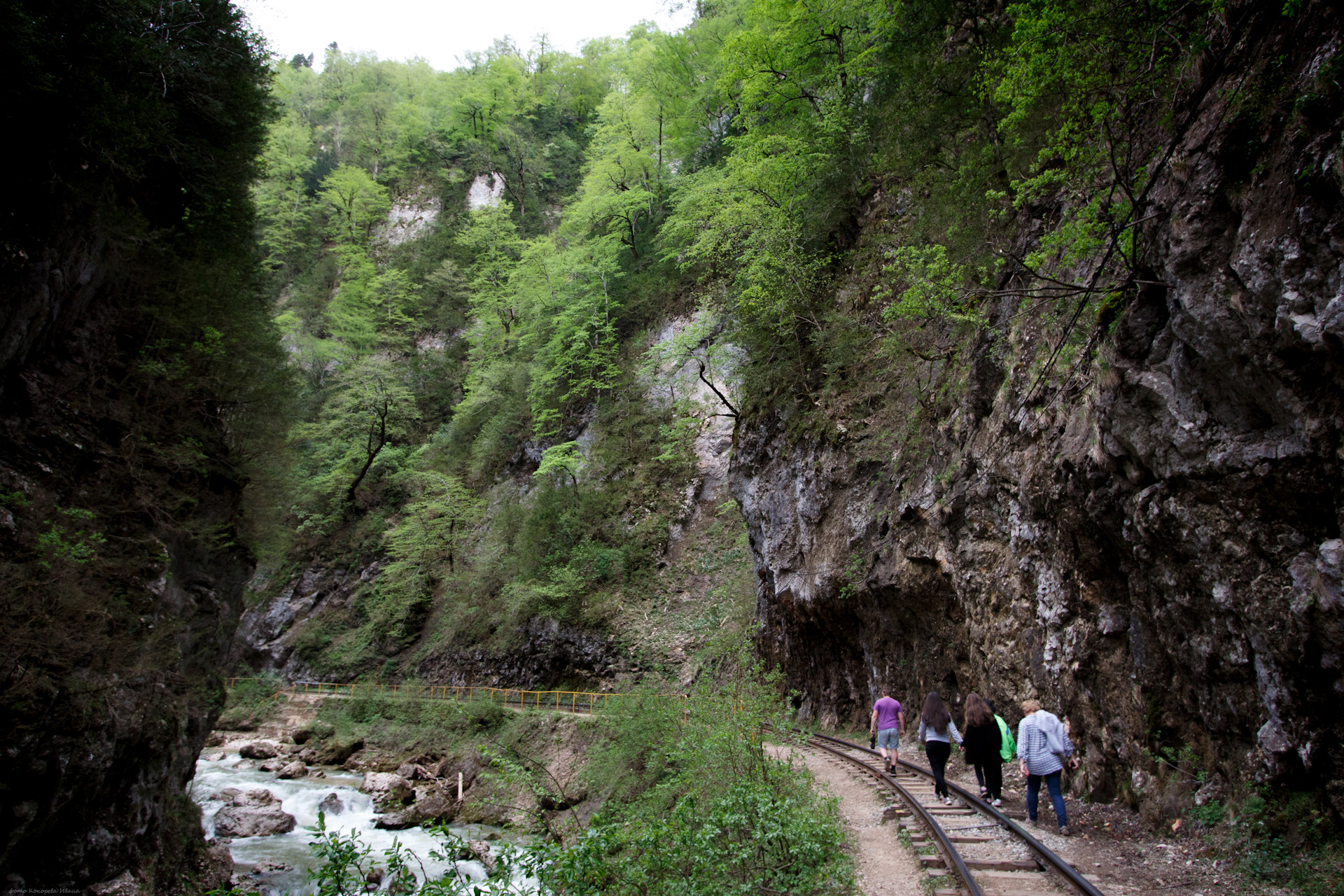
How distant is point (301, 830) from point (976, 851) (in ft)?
50.0

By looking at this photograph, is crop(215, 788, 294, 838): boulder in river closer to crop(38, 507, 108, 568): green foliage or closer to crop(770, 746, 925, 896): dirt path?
crop(38, 507, 108, 568): green foliage

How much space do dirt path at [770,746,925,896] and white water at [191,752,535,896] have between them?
493cm

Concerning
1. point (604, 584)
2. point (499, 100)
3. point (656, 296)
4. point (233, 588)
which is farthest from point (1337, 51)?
point (499, 100)

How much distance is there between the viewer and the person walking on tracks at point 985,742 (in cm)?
655

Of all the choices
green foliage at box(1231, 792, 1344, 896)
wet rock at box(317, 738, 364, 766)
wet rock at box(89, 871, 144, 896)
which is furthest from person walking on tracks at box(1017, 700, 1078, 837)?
wet rock at box(317, 738, 364, 766)

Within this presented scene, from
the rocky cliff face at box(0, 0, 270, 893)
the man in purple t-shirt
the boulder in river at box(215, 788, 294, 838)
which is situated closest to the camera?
the rocky cliff face at box(0, 0, 270, 893)

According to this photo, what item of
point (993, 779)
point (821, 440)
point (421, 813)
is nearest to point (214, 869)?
point (421, 813)

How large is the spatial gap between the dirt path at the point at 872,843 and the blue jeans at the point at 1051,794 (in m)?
1.25

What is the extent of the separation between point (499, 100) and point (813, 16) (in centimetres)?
3542

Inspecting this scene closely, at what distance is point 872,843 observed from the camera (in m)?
6.23

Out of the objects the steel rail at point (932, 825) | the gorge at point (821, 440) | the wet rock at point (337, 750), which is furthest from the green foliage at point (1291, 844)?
the wet rock at point (337, 750)

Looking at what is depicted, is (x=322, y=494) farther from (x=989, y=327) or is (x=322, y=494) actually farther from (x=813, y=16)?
(x=989, y=327)

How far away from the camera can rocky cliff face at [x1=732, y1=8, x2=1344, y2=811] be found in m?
4.20

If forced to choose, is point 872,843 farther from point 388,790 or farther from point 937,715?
point 388,790
